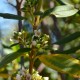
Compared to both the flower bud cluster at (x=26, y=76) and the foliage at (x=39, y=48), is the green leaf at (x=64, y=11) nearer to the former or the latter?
the foliage at (x=39, y=48)

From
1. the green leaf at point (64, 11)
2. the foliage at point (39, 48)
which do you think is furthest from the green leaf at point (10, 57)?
the green leaf at point (64, 11)

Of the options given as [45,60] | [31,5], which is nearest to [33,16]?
[31,5]

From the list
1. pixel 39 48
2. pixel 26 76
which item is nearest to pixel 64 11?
pixel 39 48

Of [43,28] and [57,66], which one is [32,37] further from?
[43,28]

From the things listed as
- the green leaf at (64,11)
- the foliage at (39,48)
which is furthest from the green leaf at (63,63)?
the green leaf at (64,11)

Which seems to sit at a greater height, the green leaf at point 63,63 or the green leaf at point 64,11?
the green leaf at point 64,11

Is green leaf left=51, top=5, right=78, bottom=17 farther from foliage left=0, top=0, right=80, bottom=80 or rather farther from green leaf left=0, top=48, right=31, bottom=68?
green leaf left=0, top=48, right=31, bottom=68

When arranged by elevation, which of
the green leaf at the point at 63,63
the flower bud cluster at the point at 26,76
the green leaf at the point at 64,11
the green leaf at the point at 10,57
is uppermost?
the green leaf at the point at 64,11

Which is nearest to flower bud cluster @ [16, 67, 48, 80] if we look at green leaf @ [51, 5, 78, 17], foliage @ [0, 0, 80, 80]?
foliage @ [0, 0, 80, 80]

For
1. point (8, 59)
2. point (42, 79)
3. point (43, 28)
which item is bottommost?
point (43, 28)
